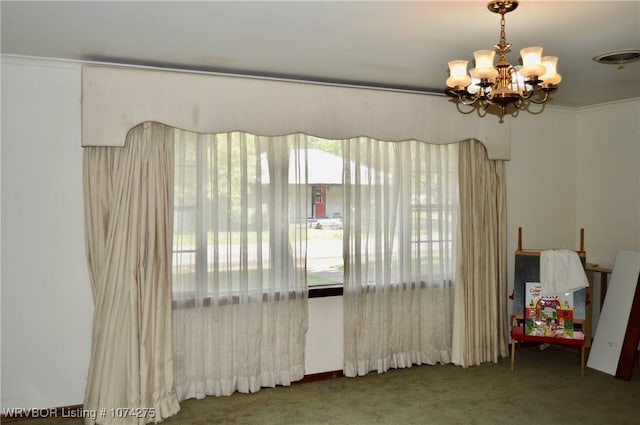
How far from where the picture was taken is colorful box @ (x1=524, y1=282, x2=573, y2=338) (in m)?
4.79

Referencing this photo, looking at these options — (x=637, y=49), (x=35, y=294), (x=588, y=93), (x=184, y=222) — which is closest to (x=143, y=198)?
(x=184, y=222)

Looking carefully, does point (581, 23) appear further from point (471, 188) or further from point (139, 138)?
point (139, 138)

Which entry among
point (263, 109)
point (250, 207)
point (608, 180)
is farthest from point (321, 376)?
point (608, 180)

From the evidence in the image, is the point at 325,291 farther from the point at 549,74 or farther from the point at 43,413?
the point at 549,74

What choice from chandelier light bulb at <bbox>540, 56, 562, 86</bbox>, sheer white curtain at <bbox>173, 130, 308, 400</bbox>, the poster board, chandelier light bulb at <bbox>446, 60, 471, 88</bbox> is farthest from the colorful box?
chandelier light bulb at <bbox>446, 60, 471, 88</bbox>

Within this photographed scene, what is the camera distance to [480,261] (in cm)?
509

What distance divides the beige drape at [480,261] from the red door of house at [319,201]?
133 cm

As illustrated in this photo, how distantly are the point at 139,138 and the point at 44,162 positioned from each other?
68 centimetres

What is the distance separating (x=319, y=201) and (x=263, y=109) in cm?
98

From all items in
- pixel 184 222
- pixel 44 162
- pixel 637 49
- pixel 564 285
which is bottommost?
pixel 564 285

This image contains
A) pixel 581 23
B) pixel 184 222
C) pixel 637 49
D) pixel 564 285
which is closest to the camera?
pixel 581 23

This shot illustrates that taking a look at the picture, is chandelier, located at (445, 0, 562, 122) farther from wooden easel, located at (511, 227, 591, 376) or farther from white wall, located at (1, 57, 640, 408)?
white wall, located at (1, 57, 640, 408)

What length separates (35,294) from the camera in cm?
379

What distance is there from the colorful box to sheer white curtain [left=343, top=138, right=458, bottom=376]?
71 cm
